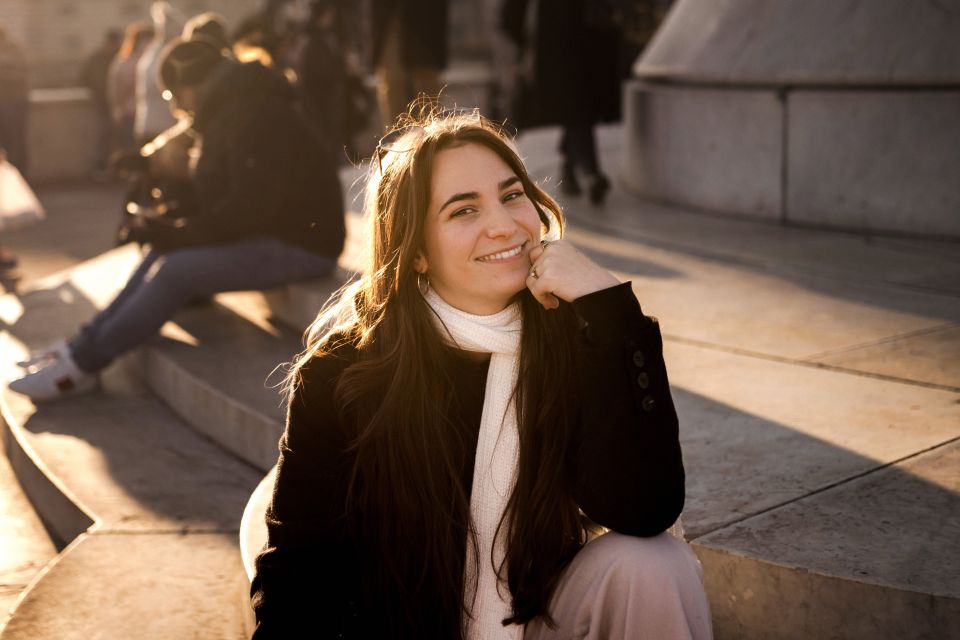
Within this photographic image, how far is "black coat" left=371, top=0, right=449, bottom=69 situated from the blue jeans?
3301 millimetres

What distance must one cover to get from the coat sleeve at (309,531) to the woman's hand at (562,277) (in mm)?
429

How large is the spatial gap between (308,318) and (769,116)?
107 inches

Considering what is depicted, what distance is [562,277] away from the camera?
2.49 metres

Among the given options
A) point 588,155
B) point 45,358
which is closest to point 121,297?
point 45,358

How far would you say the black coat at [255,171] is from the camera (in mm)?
5559

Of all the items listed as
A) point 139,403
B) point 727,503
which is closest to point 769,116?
point 139,403

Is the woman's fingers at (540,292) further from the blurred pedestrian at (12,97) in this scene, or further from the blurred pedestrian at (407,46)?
the blurred pedestrian at (12,97)

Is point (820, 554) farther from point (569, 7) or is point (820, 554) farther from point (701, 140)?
point (569, 7)

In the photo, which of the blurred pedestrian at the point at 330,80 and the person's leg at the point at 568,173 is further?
the blurred pedestrian at the point at 330,80

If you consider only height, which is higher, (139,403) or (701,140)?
(701,140)

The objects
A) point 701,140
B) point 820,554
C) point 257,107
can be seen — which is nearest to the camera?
point 820,554

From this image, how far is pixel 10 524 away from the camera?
464 centimetres

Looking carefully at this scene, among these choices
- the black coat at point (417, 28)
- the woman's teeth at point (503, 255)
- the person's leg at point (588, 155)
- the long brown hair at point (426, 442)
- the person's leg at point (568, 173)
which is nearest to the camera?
the long brown hair at point (426, 442)

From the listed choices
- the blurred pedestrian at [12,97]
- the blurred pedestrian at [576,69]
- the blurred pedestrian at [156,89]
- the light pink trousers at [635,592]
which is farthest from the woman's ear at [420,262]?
the blurred pedestrian at [12,97]
